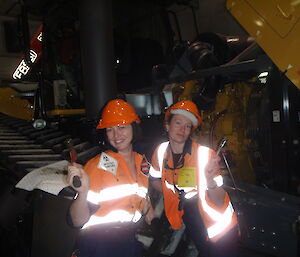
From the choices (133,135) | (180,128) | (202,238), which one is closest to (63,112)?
(180,128)

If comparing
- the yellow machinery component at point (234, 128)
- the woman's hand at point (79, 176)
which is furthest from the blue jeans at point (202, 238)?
the yellow machinery component at point (234, 128)

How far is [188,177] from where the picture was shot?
2387mm

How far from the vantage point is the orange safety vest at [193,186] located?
2.31 m

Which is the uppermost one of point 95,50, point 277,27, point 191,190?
point 95,50

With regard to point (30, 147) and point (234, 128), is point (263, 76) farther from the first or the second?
point (30, 147)

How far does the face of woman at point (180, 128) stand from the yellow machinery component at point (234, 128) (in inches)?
48.9

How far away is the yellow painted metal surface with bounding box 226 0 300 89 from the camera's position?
2717 millimetres

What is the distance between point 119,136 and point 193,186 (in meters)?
0.71

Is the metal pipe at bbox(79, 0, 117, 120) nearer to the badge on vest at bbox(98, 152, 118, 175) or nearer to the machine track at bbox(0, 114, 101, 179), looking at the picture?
the machine track at bbox(0, 114, 101, 179)

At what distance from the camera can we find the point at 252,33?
2.96 m

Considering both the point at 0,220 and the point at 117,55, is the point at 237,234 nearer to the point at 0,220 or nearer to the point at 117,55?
the point at 0,220

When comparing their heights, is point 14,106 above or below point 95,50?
below

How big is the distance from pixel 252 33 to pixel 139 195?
1892mm

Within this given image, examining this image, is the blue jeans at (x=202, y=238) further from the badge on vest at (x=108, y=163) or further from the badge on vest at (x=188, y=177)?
the badge on vest at (x=108, y=163)
